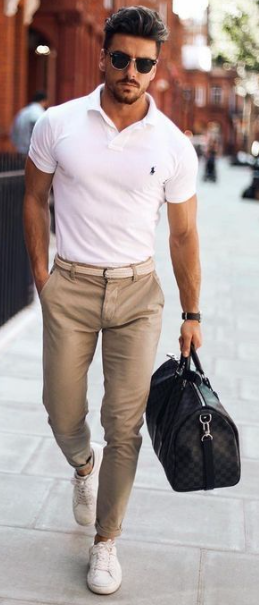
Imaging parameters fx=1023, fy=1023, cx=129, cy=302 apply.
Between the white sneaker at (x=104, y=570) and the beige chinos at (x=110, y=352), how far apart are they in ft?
0.22

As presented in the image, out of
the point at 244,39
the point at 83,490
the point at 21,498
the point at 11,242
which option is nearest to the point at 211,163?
the point at 244,39

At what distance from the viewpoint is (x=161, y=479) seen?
515 cm

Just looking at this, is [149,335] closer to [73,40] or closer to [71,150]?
[71,150]

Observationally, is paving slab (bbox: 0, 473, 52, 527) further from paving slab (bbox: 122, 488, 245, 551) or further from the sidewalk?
paving slab (bbox: 122, 488, 245, 551)

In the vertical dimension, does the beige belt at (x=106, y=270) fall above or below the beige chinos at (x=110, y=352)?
above

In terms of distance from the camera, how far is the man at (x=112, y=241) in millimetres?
3555

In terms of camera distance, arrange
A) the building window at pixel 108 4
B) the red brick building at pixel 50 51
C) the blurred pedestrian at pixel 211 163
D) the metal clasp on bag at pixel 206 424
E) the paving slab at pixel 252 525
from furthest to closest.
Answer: the blurred pedestrian at pixel 211 163 < the building window at pixel 108 4 < the red brick building at pixel 50 51 < the paving slab at pixel 252 525 < the metal clasp on bag at pixel 206 424

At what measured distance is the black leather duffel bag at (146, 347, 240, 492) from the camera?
361 centimetres

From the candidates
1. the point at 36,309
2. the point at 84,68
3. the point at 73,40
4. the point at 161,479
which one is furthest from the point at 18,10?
A: the point at 161,479

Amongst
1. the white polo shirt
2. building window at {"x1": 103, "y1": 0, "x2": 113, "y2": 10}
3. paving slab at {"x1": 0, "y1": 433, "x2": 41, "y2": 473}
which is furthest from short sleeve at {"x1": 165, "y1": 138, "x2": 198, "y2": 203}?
building window at {"x1": 103, "y1": 0, "x2": 113, "y2": 10}

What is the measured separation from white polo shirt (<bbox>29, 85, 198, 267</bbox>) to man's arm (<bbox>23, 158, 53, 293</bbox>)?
11cm

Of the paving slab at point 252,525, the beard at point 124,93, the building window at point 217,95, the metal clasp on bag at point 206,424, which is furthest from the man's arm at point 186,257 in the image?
the building window at point 217,95

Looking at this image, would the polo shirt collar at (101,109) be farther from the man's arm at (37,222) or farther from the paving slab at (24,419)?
the paving slab at (24,419)

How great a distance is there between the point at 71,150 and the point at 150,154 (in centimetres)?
28
